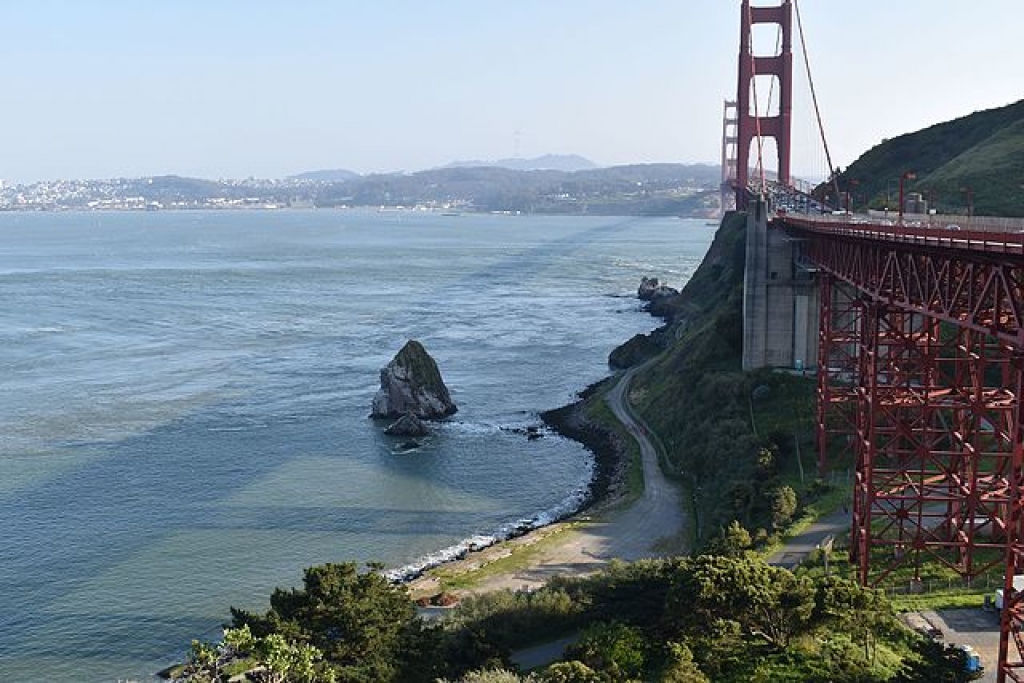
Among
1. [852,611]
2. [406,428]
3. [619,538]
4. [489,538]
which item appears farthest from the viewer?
[406,428]

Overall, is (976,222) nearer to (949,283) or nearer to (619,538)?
(949,283)

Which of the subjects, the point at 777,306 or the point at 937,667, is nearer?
the point at 937,667

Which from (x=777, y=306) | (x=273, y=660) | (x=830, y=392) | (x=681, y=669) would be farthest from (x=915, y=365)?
(x=273, y=660)

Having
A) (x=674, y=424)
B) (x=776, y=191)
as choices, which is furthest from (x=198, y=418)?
(x=776, y=191)

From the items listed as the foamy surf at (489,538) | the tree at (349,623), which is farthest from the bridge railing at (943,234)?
the foamy surf at (489,538)

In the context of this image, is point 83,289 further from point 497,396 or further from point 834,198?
point 834,198

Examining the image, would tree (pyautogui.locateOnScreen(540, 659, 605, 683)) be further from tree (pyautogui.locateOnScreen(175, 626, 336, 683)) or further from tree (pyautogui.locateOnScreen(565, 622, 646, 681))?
tree (pyautogui.locateOnScreen(175, 626, 336, 683))
